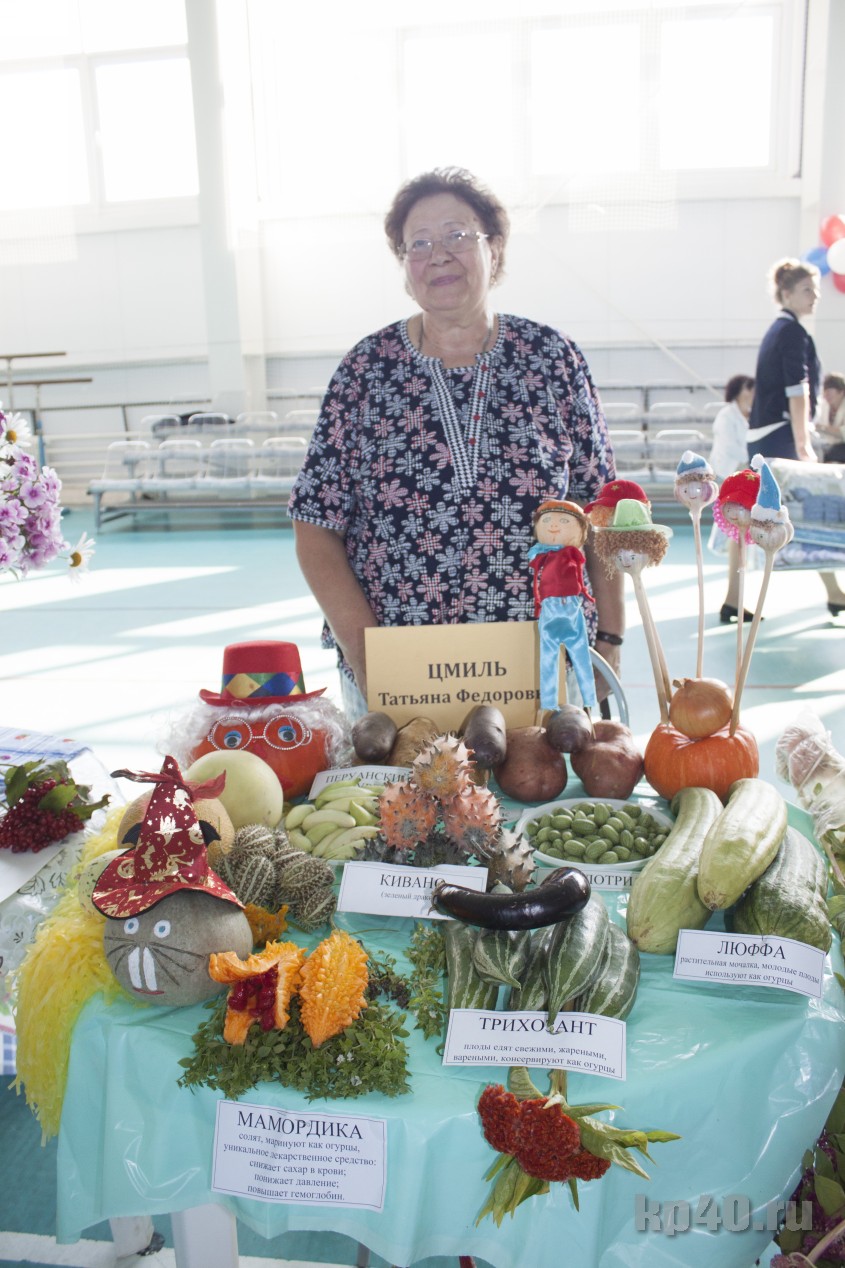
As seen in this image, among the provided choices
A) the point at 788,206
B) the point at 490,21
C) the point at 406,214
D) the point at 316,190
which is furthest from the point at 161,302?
the point at 406,214

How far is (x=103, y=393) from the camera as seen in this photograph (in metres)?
13.2

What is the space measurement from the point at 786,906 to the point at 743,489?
0.62 metres

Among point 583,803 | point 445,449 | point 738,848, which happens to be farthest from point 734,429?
point 738,848

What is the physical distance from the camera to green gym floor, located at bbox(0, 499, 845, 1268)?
6.20ft

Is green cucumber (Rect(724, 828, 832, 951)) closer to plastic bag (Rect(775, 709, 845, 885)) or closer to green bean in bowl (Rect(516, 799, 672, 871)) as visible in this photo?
green bean in bowl (Rect(516, 799, 672, 871))

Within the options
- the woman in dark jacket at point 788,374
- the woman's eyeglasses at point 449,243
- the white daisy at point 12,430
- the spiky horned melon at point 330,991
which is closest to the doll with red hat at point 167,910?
the spiky horned melon at point 330,991

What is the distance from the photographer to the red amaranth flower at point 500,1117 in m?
0.91

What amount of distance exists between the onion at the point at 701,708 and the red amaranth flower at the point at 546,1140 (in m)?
0.76

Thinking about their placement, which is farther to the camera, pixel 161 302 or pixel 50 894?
pixel 161 302

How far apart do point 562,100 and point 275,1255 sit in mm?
12131

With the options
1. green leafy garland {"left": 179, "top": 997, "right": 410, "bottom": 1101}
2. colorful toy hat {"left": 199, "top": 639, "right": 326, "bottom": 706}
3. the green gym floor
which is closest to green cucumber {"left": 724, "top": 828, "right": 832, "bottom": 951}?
green leafy garland {"left": 179, "top": 997, "right": 410, "bottom": 1101}

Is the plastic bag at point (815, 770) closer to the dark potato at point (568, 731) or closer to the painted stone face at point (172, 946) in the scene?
the dark potato at point (568, 731)

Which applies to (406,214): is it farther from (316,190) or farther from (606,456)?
(316,190)

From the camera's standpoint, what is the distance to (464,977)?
1.08m
